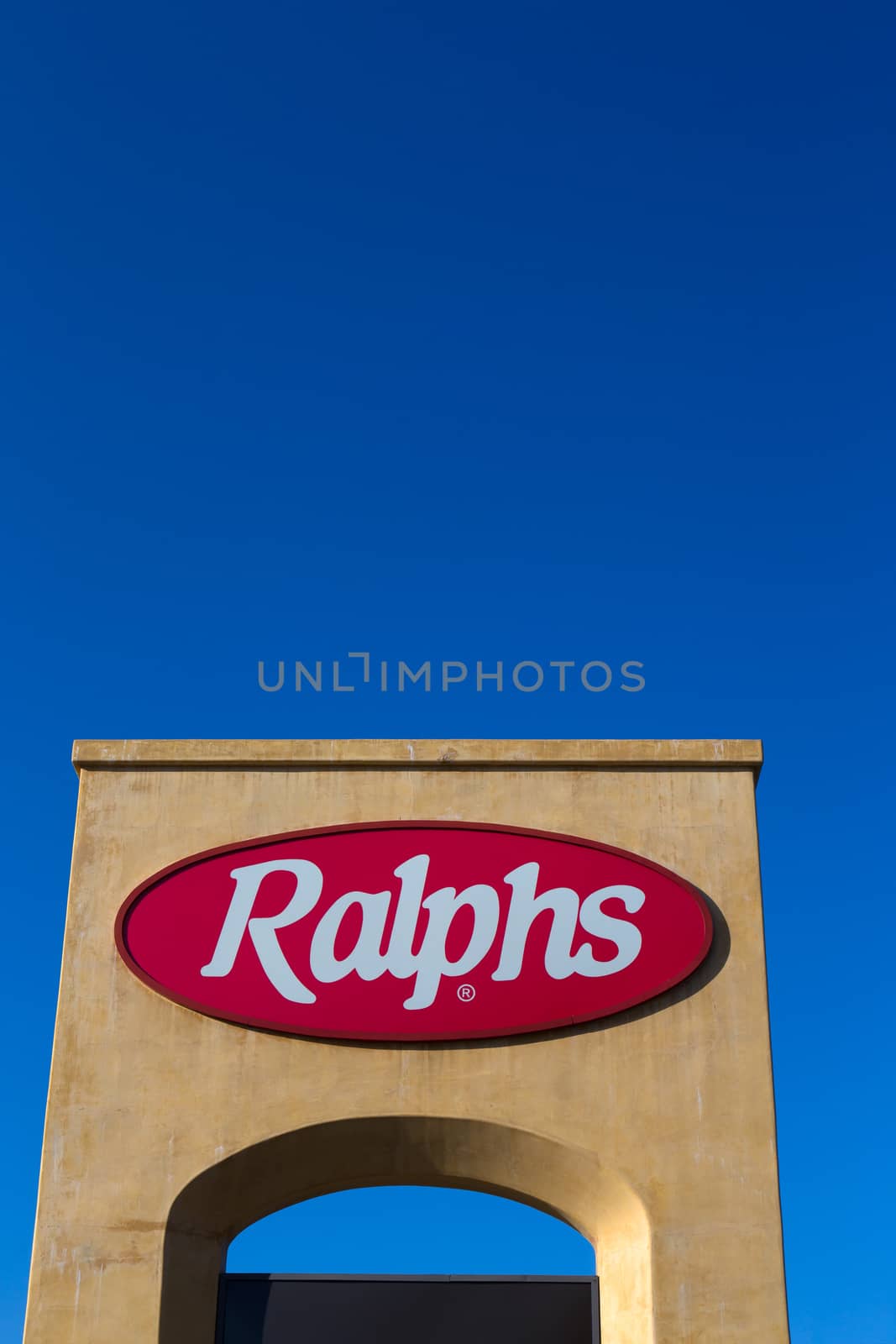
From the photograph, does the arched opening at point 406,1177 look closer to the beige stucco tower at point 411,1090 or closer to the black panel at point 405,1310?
the beige stucco tower at point 411,1090

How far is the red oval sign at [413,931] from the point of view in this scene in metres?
15.9

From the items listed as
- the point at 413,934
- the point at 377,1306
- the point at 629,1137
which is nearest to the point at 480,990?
the point at 413,934

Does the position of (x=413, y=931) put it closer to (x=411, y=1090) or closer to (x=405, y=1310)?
(x=411, y=1090)

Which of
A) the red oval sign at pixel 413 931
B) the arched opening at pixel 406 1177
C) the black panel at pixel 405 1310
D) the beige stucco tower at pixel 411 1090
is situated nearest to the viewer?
the beige stucco tower at pixel 411 1090

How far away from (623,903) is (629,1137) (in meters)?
2.23

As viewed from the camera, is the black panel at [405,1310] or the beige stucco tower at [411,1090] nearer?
the beige stucco tower at [411,1090]

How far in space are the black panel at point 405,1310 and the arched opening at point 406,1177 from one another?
0.30 metres

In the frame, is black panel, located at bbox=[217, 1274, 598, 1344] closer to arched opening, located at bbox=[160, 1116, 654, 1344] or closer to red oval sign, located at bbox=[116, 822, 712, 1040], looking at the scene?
arched opening, located at bbox=[160, 1116, 654, 1344]

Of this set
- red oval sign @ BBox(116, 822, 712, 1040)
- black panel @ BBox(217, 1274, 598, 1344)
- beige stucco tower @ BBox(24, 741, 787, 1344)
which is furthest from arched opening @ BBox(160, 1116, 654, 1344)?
red oval sign @ BBox(116, 822, 712, 1040)

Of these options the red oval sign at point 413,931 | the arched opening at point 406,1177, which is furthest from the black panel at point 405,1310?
the red oval sign at point 413,931

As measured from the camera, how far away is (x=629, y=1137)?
602 inches

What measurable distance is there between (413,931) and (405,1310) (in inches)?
144

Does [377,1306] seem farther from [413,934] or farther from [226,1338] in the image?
[413,934]

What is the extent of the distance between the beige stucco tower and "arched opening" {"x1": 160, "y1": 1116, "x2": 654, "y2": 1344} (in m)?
0.03
